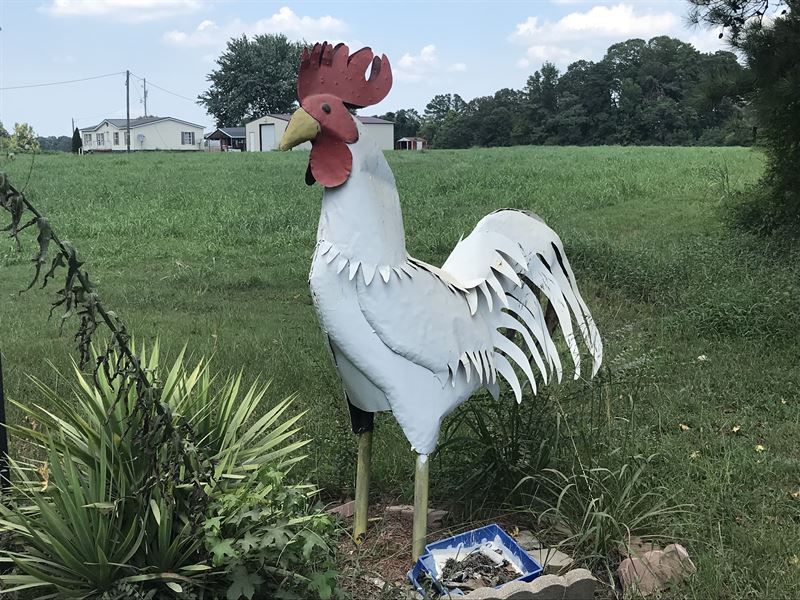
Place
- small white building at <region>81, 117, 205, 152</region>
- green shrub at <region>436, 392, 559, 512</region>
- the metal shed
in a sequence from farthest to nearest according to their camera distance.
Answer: small white building at <region>81, 117, 205, 152</region>, the metal shed, green shrub at <region>436, 392, 559, 512</region>

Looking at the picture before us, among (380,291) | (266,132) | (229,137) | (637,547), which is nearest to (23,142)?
(380,291)

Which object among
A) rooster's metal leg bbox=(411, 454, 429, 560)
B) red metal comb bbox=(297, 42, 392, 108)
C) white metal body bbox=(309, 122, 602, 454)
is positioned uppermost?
red metal comb bbox=(297, 42, 392, 108)

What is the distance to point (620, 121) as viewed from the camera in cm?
4647

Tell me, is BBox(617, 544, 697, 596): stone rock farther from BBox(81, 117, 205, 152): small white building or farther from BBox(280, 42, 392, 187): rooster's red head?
BBox(81, 117, 205, 152): small white building

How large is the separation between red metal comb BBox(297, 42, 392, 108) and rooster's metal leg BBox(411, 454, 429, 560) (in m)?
1.32

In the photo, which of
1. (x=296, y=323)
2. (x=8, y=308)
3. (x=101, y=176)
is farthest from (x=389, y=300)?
(x=101, y=176)

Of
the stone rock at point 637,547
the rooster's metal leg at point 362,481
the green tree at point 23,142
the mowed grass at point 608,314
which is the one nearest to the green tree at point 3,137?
the green tree at point 23,142

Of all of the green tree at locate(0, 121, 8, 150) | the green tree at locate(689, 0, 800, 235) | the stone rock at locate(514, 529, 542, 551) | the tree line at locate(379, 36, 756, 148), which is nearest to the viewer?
the green tree at locate(0, 121, 8, 150)

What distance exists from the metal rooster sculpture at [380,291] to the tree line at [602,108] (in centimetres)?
4153

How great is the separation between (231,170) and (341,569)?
19968 millimetres

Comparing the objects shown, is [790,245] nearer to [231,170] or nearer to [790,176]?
[790,176]

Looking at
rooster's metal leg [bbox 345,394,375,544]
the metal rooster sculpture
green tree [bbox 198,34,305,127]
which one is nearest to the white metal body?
the metal rooster sculpture

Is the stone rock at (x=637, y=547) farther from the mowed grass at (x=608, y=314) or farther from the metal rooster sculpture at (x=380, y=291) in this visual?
the metal rooster sculpture at (x=380, y=291)

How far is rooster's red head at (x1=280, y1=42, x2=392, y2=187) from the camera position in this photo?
2.19 meters
